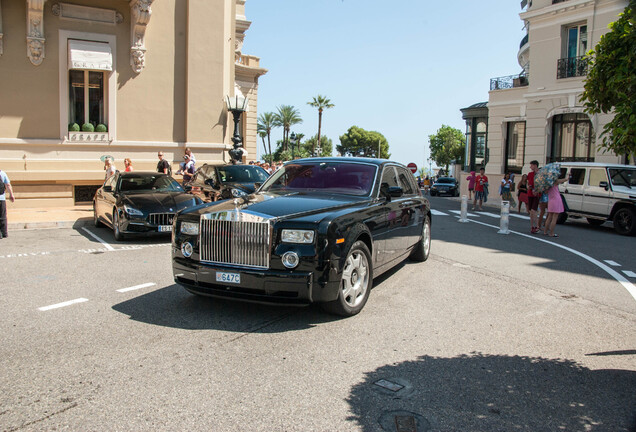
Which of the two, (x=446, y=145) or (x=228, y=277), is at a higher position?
(x=446, y=145)

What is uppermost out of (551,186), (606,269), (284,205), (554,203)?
(551,186)

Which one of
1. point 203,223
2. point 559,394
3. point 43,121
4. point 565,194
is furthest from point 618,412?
point 43,121

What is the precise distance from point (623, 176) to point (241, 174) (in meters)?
10.7

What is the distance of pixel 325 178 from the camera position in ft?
22.4

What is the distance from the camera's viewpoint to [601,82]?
465cm

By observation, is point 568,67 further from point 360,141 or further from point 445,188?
point 360,141

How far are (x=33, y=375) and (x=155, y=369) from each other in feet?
2.88

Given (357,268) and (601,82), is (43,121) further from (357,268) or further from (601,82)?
(601,82)

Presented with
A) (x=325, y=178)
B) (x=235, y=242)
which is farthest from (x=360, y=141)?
(x=235, y=242)

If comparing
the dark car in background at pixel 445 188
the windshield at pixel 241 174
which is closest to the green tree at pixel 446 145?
the dark car in background at pixel 445 188

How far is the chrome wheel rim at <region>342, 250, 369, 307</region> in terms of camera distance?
541cm

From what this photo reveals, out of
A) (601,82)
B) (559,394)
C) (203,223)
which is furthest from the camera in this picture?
(203,223)

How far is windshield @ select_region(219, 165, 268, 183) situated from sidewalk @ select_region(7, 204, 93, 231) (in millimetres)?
3659

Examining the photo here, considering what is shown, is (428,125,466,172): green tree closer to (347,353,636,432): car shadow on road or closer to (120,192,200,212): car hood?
(120,192,200,212): car hood
